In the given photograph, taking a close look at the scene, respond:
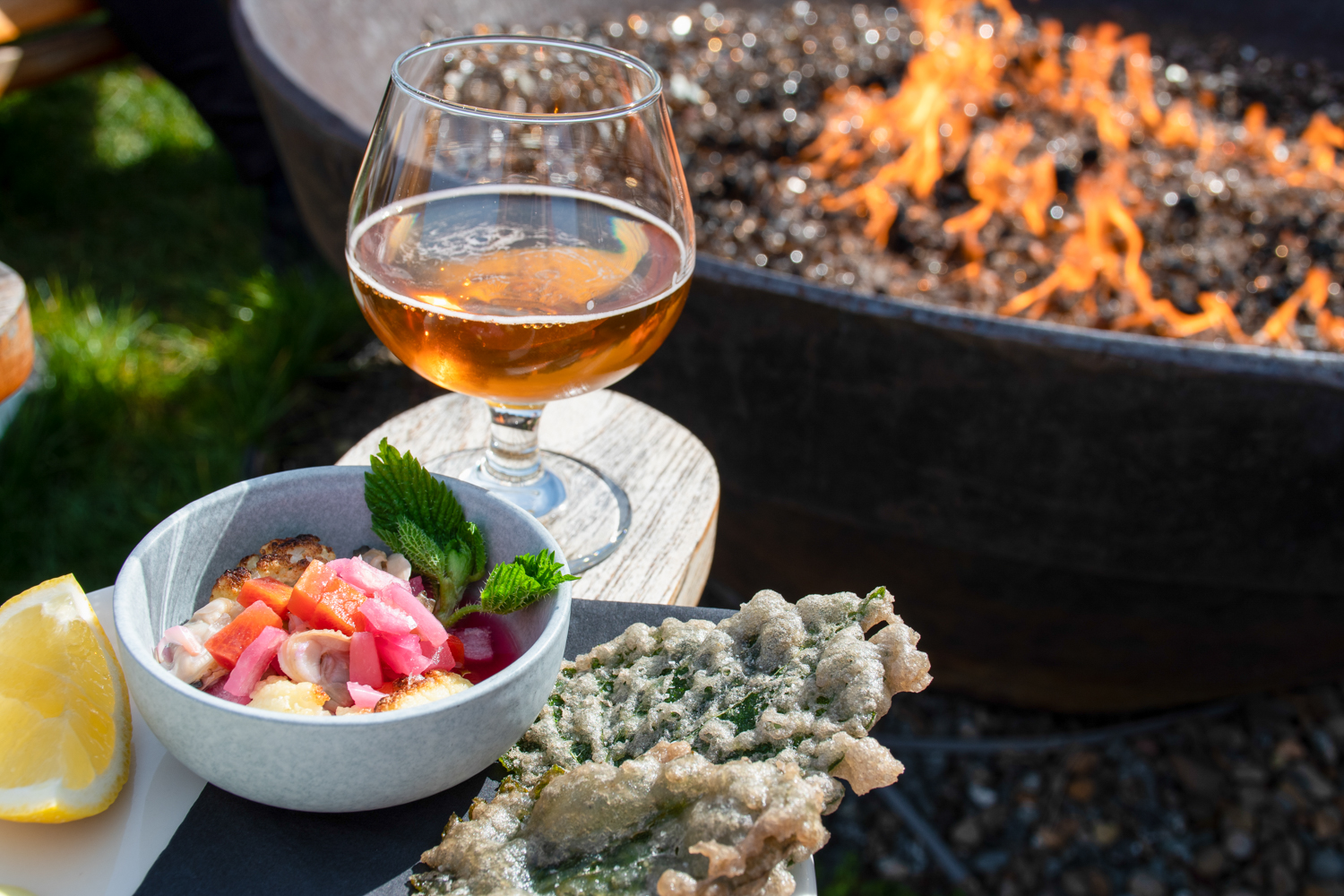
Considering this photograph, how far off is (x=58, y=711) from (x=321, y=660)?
199 millimetres

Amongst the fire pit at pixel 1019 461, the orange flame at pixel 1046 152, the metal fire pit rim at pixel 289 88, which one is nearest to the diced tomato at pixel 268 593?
the fire pit at pixel 1019 461

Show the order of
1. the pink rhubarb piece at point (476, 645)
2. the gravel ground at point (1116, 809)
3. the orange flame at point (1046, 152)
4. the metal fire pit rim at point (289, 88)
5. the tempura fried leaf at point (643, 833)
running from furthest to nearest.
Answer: the orange flame at point (1046, 152) → the gravel ground at point (1116, 809) → the metal fire pit rim at point (289, 88) → the pink rhubarb piece at point (476, 645) → the tempura fried leaf at point (643, 833)

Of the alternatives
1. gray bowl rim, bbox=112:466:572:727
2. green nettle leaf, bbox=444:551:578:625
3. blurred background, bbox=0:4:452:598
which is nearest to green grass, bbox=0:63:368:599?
blurred background, bbox=0:4:452:598

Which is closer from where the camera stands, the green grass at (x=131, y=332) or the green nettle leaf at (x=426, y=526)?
the green nettle leaf at (x=426, y=526)

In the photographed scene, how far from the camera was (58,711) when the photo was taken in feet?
2.70

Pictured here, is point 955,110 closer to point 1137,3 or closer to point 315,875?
point 1137,3

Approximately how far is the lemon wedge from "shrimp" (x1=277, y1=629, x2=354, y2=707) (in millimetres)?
147

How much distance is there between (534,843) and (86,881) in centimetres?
31

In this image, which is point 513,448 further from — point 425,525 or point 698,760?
point 698,760

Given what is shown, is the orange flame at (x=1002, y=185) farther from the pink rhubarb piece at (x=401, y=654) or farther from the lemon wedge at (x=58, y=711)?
the lemon wedge at (x=58, y=711)

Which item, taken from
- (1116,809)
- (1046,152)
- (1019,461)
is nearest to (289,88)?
(1019,461)

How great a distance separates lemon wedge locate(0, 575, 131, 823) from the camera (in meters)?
0.77

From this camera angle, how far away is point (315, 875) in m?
0.77

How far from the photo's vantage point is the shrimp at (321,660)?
0.81 m
